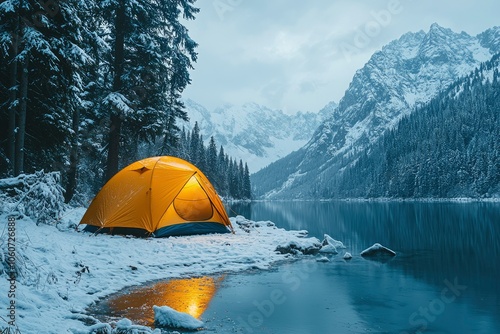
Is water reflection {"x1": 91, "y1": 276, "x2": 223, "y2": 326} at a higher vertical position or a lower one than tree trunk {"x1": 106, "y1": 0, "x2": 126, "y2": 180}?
lower

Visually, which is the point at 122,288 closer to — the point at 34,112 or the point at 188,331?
the point at 188,331

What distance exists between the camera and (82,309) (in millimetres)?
7188

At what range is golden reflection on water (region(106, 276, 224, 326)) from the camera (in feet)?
23.9

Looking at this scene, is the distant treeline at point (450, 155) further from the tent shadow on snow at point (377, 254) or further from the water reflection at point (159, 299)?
the water reflection at point (159, 299)

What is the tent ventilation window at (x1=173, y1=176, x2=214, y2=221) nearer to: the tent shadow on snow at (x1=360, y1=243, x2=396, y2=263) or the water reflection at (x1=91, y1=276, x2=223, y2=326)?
the water reflection at (x1=91, y1=276, x2=223, y2=326)

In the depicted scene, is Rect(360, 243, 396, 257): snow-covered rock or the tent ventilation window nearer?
Rect(360, 243, 396, 257): snow-covered rock

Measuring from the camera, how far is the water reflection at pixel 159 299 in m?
7.27

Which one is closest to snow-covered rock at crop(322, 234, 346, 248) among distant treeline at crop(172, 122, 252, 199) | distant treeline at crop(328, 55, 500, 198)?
distant treeline at crop(172, 122, 252, 199)

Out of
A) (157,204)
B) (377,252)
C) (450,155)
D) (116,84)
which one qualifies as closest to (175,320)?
(157,204)

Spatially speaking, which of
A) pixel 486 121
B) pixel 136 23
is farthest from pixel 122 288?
pixel 486 121

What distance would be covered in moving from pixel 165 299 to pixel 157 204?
7.63 m

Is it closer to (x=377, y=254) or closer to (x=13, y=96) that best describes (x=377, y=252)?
(x=377, y=254)

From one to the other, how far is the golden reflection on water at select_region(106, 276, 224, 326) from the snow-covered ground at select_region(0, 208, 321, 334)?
0.56m

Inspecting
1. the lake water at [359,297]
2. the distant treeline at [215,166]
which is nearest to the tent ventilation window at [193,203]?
the lake water at [359,297]
